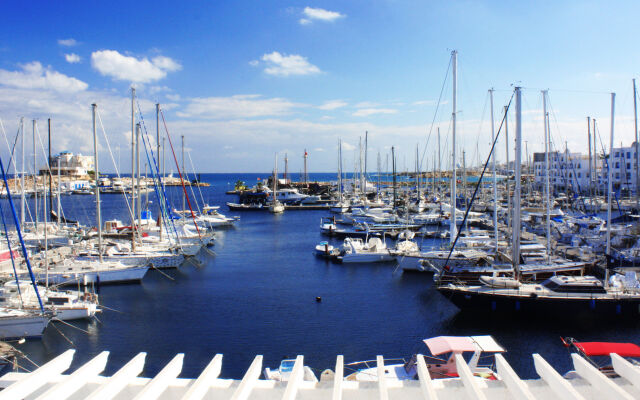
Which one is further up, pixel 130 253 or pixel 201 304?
pixel 130 253

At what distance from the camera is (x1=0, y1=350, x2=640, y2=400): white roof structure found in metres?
4.50

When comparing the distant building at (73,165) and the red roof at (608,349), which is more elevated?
the distant building at (73,165)

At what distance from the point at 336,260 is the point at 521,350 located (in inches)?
800

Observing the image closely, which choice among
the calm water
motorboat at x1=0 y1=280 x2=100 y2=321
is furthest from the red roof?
motorboat at x1=0 y1=280 x2=100 y2=321

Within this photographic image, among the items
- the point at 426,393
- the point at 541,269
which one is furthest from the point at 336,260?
the point at 426,393

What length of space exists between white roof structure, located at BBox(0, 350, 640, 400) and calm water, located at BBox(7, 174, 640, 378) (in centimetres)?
1203

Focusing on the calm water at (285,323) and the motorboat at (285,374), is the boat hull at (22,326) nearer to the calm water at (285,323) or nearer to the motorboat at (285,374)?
the calm water at (285,323)

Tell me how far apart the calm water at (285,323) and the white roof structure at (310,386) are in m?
12.0

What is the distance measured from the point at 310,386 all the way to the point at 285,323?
58.1 ft

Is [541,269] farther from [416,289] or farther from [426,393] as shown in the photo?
[426,393]

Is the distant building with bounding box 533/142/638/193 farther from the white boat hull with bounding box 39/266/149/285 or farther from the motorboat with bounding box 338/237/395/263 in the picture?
the white boat hull with bounding box 39/266/149/285

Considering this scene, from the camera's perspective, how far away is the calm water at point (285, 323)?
18391 millimetres

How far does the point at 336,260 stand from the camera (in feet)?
123

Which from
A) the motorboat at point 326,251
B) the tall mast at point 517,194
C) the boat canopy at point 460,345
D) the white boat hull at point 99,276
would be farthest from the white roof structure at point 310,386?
the motorboat at point 326,251
